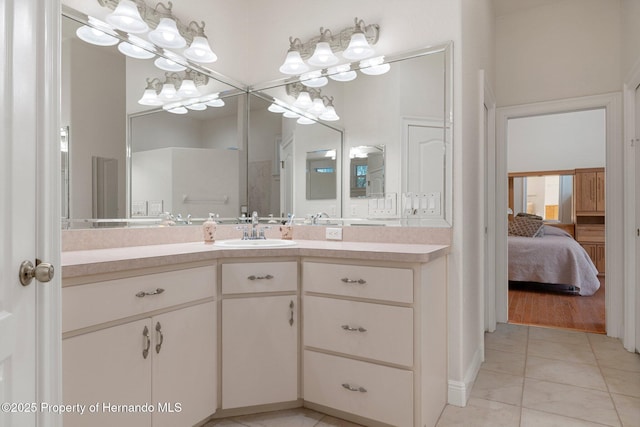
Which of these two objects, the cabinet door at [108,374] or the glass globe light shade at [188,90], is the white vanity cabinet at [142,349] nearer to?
the cabinet door at [108,374]

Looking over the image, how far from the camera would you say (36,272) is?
0.91 metres

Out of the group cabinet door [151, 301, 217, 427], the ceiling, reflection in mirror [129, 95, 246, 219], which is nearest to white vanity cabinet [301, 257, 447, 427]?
cabinet door [151, 301, 217, 427]

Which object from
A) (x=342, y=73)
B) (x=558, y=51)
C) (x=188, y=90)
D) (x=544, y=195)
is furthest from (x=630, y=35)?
(x=544, y=195)

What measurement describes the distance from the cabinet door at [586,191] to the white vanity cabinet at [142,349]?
685 centimetres

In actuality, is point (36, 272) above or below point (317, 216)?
below

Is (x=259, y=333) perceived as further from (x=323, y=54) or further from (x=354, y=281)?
(x=323, y=54)

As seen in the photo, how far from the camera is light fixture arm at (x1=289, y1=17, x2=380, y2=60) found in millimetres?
2423

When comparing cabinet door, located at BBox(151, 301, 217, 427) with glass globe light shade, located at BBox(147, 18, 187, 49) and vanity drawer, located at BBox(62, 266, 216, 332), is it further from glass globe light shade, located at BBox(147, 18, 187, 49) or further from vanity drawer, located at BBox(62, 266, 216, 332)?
glass globe light shade, located at BBox(147, 18, 187, 49)

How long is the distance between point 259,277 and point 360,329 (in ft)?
1.84

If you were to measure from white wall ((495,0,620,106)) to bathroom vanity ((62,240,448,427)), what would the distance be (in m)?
2.28

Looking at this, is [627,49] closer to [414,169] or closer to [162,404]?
[414,169]

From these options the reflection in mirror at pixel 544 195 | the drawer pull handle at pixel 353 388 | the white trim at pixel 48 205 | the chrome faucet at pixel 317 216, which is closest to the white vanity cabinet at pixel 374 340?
the drawer pull handle at pixel 353 388

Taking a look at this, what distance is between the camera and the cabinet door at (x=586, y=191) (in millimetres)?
6418

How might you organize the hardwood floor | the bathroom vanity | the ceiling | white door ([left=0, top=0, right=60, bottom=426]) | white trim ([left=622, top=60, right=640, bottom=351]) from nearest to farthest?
1. white door ([left=0, top=0, right=60, bottom=426])
2. the bathroom vanity
3. white trim ([left=622, top=60, right=640, bottom=351])
4. the ceiling
5. the hardwood floor
